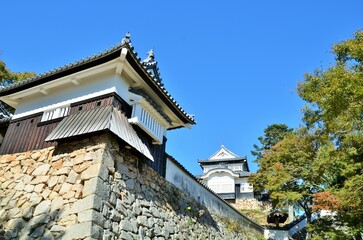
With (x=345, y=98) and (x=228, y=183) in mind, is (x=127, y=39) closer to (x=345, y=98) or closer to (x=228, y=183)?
(x=345, y=98)

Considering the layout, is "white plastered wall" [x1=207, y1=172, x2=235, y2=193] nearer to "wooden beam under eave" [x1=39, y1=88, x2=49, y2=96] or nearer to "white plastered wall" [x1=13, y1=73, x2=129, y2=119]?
"white plastered wall" [x1=13, y1=73, x2=129, y2=119]

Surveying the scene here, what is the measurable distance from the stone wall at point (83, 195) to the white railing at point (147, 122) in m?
0.84

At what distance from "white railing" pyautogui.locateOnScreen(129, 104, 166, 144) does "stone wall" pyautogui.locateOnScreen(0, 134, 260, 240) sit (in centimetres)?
84

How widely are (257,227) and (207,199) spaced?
603 cm

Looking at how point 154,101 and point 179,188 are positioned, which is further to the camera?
point 179,188

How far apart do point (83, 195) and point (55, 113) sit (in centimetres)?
314

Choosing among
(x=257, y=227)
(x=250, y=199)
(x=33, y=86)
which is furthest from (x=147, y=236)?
(x=250, y=199)

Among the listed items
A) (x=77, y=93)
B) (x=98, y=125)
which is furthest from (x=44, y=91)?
(x=98, y=125)

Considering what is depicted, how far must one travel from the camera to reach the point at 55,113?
8.55 m

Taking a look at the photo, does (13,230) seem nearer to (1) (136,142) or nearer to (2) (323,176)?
(1) (136,142)

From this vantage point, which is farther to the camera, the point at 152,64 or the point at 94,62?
the point at 152,64

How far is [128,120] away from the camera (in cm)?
808

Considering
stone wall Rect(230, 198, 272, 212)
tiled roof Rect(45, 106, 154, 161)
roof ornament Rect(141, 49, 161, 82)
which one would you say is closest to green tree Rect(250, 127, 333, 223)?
roof ornament Rect(141, 49, 161, 82)

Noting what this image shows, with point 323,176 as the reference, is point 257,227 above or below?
below
